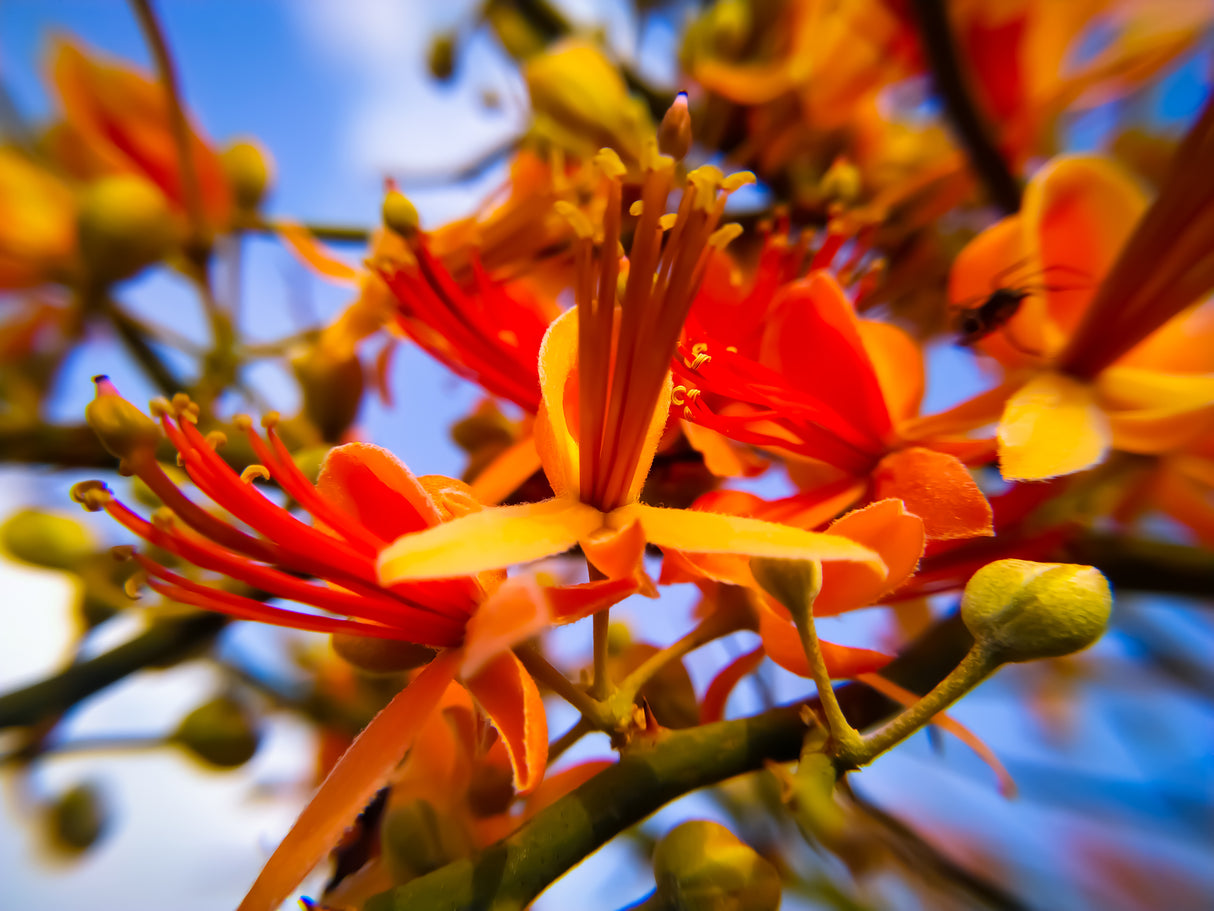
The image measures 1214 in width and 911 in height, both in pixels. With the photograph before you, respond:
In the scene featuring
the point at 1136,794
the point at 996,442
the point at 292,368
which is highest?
the point at 292,368

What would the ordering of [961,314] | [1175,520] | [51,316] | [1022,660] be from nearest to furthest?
[1022,660]
[961,314]
[1175,520]
[51,316]

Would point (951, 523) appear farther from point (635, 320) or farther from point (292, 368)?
point (292, 368)

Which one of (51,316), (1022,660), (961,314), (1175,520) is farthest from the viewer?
(51,316)

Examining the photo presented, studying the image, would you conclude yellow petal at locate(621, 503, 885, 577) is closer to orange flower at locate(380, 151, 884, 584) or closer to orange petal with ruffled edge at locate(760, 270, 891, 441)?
orange flower at locate(380, 151, 884, 584)

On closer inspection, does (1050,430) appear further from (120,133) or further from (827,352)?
(120,133)

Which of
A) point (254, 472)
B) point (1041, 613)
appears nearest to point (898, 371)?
point (1041, 613)

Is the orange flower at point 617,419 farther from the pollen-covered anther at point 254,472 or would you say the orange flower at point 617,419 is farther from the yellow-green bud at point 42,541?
the yellow-green bud at point 42,541

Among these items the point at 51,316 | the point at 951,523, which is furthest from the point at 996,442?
the point at 51,316
